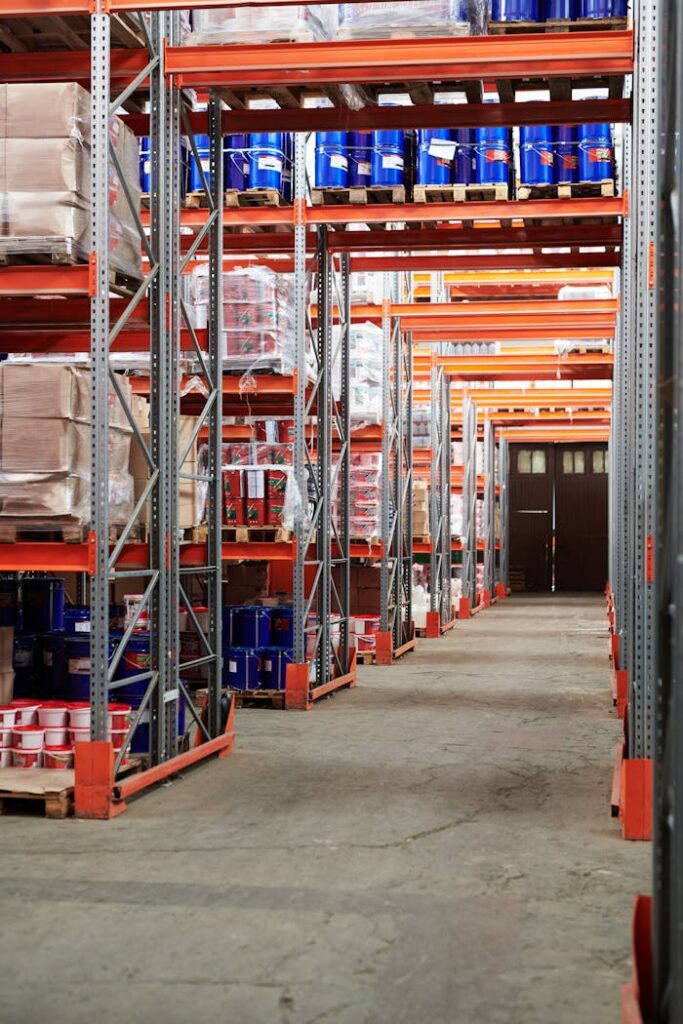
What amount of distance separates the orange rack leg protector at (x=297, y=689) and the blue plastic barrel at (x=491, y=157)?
458 cm

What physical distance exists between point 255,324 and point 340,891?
6.56 m

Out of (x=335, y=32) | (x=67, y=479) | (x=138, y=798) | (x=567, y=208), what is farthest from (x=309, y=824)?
(x=567, y=208)

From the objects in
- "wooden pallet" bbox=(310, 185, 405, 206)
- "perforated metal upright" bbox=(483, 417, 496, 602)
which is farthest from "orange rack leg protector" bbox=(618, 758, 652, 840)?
"perforated metal upright" bbox=(483, 417, 496, 602)

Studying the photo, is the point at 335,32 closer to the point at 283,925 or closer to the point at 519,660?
the point at 283,925

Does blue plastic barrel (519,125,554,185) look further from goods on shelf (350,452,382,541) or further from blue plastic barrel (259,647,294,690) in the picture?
goods on shelf (350,452,382,541)

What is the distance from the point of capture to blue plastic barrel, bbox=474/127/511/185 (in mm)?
11164

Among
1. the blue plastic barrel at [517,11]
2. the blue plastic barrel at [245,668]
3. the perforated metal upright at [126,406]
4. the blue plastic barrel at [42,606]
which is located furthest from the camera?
the blue plastic barrel at [245,668]

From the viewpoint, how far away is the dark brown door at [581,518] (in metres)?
36.1

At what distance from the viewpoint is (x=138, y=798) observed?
24.2 ft

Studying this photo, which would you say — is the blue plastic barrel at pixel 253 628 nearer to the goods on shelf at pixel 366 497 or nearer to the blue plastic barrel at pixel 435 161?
the goods on shelf at pixel 366 497

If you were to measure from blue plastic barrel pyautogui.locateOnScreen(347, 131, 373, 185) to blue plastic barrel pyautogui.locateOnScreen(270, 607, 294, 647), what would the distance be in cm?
391

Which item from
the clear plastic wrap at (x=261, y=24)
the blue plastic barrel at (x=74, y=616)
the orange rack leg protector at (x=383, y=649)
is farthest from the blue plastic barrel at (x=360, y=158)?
the orange rack leg protector at (x=383, y=649)

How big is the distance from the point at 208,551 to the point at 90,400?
189 cm

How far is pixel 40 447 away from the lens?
7121 millimetres
